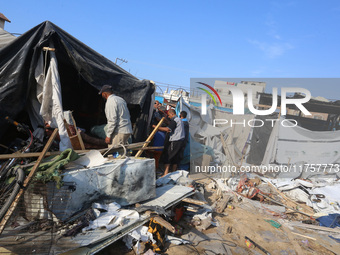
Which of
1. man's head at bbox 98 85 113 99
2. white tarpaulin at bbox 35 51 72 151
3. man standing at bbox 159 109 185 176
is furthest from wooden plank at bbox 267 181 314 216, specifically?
white tarpaulin at bbox 35 51 72 151

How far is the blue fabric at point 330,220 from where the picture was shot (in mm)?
5078

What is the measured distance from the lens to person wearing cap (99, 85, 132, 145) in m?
4.46

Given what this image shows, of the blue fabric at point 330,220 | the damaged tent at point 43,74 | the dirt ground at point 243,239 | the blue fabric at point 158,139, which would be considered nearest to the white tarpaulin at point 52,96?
the damaged tent at point 43,74

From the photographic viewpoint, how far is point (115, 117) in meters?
4.49

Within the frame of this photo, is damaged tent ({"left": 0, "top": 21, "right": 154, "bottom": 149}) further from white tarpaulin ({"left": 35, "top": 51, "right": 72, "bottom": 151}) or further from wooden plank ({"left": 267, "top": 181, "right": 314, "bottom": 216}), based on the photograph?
wooden plank ({"left": 267, "top": 181, "right": 314, "bottom": 216})

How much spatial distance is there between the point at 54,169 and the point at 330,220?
5.78 m

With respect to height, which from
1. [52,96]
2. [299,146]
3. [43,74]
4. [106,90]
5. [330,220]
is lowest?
[330,220]

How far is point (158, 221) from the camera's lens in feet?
10.4

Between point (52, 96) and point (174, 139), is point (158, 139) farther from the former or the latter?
point (52, 96)

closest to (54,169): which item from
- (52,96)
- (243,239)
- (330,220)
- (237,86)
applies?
(52,96)

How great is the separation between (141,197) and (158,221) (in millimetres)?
619

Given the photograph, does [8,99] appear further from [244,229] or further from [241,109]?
[241,109]

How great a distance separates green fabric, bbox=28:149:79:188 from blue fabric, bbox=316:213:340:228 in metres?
5.40

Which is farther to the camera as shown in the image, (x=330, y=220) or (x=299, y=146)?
(x=299, y=146)
